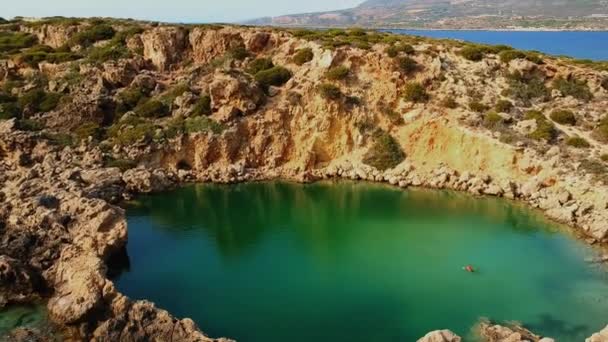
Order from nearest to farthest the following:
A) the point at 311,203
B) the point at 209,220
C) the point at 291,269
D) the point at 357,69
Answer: the point at 291,269, the point at 209,220, the point at 311,203, the point at 357,69

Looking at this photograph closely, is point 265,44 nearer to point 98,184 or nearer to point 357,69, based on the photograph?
point 357,69

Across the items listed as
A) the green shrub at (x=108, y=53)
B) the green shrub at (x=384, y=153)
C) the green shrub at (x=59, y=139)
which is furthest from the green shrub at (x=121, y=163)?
the green shrub at (x=384, y=153)

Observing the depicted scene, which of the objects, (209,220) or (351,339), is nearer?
(351,339)

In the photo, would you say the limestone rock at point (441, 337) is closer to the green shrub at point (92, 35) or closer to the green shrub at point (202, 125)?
the green shrub at point (202, 125)

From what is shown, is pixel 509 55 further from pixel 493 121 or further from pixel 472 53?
pixel 493 121

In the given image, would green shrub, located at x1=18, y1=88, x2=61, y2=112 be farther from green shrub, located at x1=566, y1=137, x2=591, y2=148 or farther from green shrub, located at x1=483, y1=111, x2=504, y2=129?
green shrub, located at x1=566, y1=137, x2=591, y2=148

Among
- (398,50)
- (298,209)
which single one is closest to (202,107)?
(298,209)

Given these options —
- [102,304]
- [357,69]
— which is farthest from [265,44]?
[102,304]

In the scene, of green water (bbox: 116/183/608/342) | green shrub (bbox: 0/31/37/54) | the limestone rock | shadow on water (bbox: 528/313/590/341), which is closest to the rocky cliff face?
green shrub (bbox: 0/31/37/54)
